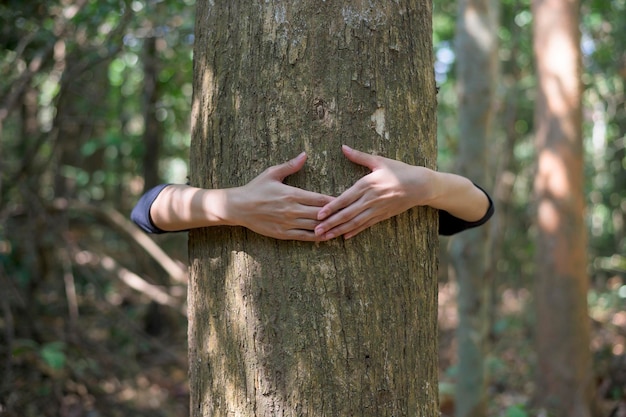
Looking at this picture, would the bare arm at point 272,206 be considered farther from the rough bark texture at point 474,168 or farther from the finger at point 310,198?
the rough bark texture at point 474,168

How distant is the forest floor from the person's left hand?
2.83 m

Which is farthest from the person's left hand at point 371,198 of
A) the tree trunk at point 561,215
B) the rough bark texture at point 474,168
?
the tree trunk at point 561,215

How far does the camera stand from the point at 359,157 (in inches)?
63.3

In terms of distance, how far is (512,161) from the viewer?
13477 mm

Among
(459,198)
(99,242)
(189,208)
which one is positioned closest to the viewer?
(189,208)

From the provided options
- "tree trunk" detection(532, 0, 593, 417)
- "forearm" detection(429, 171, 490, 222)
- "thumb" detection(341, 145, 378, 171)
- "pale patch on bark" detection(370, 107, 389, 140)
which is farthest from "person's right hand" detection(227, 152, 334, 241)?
"tree trunk" detection(532, 0, 593, 417)

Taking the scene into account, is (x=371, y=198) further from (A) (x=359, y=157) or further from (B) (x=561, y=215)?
(B) (x=561, y=215)

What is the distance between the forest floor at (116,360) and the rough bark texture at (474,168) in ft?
1.50

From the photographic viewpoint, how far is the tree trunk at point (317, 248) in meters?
1.60

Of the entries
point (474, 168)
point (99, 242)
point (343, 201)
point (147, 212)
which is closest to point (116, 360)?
point (99, 242)

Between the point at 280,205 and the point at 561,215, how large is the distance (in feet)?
17.5

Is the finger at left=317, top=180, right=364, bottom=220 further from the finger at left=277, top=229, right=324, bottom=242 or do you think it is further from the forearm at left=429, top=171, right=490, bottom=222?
the forearm at left=429, top=171, right=490, bottom=222

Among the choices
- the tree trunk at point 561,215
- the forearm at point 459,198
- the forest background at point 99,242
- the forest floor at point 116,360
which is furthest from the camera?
the tree trunk at point 561,215

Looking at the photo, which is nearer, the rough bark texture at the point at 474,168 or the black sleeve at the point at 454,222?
the black sleeve at the point at 454,222
